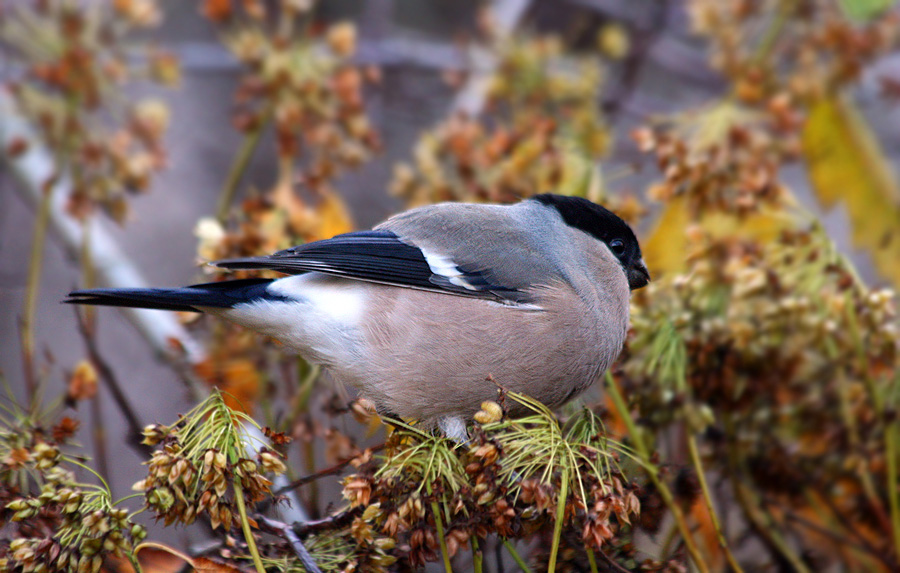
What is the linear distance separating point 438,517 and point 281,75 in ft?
6.02

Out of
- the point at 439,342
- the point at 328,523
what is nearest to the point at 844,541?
the point at 439,342

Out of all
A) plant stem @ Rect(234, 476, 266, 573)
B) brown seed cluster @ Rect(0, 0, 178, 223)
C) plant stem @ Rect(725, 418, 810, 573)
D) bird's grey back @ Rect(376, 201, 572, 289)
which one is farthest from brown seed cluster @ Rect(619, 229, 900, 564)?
brown seed cluster @ Rect(0, 0, 178, 223)

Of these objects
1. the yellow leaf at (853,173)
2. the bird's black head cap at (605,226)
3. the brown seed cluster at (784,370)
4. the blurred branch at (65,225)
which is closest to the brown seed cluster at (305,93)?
the blurred branch at (65,225)

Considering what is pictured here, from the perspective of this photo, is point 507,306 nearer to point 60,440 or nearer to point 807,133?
point 60,440

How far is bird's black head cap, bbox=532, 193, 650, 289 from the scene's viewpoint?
220 centimetres

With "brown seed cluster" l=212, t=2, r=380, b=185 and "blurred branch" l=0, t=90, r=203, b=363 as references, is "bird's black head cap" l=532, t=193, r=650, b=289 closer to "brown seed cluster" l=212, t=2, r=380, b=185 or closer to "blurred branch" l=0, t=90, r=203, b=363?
"brown seed cluster" l=212, t=2, r=380, b=185

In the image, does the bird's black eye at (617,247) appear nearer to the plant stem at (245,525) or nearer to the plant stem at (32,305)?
the plant stem at (245,525)

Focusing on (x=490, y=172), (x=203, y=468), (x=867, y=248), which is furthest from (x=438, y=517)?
(x=867, y=248)

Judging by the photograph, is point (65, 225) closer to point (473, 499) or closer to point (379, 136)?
point (379, 136)

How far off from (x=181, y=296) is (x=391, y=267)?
51 cm

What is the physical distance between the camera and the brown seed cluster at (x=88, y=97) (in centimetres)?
280

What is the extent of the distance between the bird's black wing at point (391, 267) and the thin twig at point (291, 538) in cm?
68

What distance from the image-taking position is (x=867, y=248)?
9.36 ft

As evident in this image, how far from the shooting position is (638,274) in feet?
7.51
